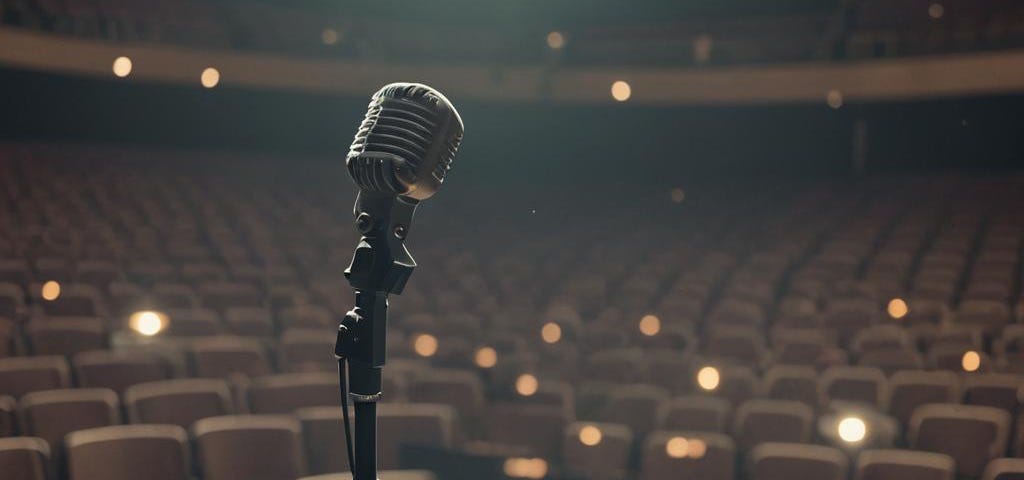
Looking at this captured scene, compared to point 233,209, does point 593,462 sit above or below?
below

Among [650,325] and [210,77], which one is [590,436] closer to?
[650,325]

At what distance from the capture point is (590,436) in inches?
128

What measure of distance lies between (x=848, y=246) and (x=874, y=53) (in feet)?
8.76

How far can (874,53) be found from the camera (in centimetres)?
948

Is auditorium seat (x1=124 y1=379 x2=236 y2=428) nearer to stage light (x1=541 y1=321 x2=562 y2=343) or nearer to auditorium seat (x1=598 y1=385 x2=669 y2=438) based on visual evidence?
auditorium seat (x1=598 y1=385 x2=669 y2=438)

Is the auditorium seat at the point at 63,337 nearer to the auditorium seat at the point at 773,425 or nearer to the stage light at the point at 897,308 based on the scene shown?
the auditorium seat at the point at 773,425

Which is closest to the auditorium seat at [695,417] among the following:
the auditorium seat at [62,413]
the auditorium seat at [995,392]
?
the auditorium seat at [995,392]

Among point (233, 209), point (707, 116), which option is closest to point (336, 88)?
point (233, 209)

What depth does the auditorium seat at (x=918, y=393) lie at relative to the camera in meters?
3.89

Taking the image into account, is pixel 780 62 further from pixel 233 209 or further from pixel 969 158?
pixel 233 209

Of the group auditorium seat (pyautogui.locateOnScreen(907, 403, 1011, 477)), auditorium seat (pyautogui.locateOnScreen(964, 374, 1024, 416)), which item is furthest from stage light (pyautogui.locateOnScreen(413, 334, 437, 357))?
auditorium seat (pyautogui.locateOnScreen(964, 374, 1024, 416))

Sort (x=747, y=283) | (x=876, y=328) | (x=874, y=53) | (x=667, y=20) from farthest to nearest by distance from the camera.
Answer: (x=667, y=20) < (x=874, y=53) < (x=747, y=283) < (x=876, y=328)

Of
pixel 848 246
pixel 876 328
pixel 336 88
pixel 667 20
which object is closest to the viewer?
pixel 876 328

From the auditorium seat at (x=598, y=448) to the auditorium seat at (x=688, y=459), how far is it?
134 millimetres
